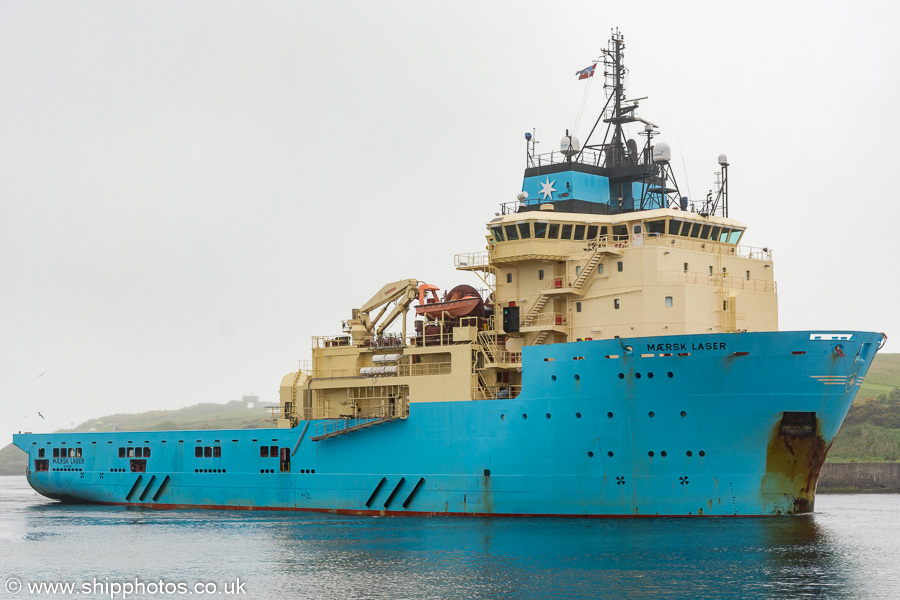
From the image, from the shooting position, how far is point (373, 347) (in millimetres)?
Answer: 40125

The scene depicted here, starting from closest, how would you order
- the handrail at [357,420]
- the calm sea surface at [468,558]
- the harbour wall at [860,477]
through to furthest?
the calm sea surface at [468,558]
the handrail at [357,420]
the harbour wall at [860,477]

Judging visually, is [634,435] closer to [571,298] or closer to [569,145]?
[571,298]

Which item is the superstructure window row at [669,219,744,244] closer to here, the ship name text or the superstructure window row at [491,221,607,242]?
the superstructure window row at [491,221,607,242]

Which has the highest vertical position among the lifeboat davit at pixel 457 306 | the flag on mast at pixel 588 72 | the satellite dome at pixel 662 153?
the flag on mast at pixel 588 72

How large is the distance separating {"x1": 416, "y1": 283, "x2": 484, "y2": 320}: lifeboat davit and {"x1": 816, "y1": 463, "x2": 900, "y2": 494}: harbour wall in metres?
28.2

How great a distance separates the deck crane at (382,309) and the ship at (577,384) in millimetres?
81

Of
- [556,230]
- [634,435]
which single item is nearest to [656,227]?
[556,230]

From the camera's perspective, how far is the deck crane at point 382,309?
132ft

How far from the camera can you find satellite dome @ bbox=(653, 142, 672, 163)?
36812 millimetres

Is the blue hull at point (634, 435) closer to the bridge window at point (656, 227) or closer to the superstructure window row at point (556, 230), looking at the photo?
the superstructure window row at point (556, 230)

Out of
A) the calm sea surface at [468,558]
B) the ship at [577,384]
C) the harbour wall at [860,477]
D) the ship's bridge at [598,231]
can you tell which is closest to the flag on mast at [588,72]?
the ship at [577,384]

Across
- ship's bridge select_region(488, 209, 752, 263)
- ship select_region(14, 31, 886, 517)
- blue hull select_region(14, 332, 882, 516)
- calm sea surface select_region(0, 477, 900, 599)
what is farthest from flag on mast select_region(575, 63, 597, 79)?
calm sea surface select_region(0, 477, 900, 599)

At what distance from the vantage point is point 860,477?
191 feet

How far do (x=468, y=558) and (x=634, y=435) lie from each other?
685 centimetres
